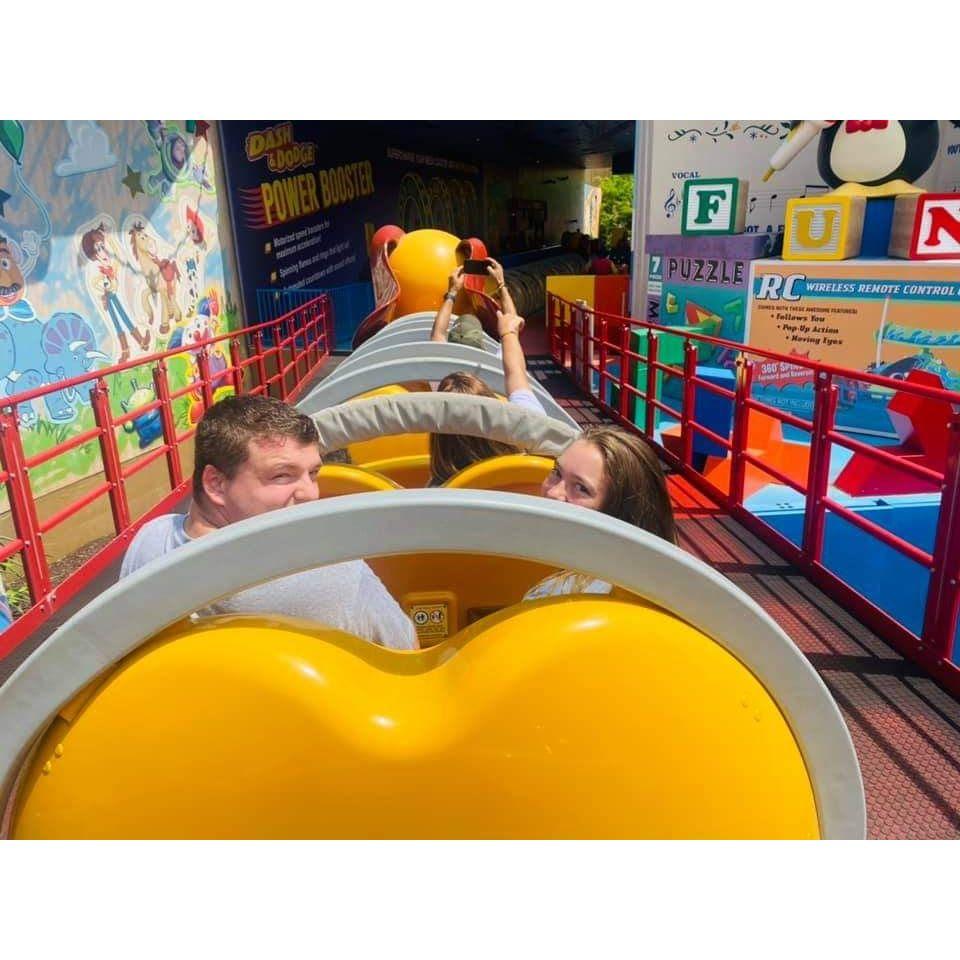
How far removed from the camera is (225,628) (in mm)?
880

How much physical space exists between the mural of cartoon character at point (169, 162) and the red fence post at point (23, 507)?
5.38 metres

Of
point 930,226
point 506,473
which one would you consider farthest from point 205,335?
point 930,226

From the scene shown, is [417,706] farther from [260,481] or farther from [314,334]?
[314,334]

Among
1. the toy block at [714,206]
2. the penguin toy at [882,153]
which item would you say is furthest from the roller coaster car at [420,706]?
the toy block at [714,206]

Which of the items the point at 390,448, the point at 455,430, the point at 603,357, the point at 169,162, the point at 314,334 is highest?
the point at 169,162

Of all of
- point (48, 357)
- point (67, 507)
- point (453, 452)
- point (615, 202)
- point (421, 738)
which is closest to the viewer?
point (421, 738)


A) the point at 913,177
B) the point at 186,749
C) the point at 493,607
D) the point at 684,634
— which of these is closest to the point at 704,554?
the point at 493,607

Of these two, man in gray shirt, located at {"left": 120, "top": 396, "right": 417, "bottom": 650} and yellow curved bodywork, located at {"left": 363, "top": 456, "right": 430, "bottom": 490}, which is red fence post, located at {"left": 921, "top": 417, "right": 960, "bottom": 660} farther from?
man in gray shirt, located at {"left": 120, "top": 396, "right": 417, "bottom": 650}

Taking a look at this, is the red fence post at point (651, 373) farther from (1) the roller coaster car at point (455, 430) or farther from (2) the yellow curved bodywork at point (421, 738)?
(2) the yellow curved bodywork at point (421, 738)

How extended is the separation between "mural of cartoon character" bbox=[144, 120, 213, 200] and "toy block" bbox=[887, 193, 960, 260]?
26.3 feet

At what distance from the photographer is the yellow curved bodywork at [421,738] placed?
0.86m

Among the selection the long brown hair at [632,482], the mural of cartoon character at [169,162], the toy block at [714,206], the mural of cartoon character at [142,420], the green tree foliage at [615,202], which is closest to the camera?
the long brown hair at [632,482]

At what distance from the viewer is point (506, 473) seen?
191 cm

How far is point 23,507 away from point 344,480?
2.12 metres
